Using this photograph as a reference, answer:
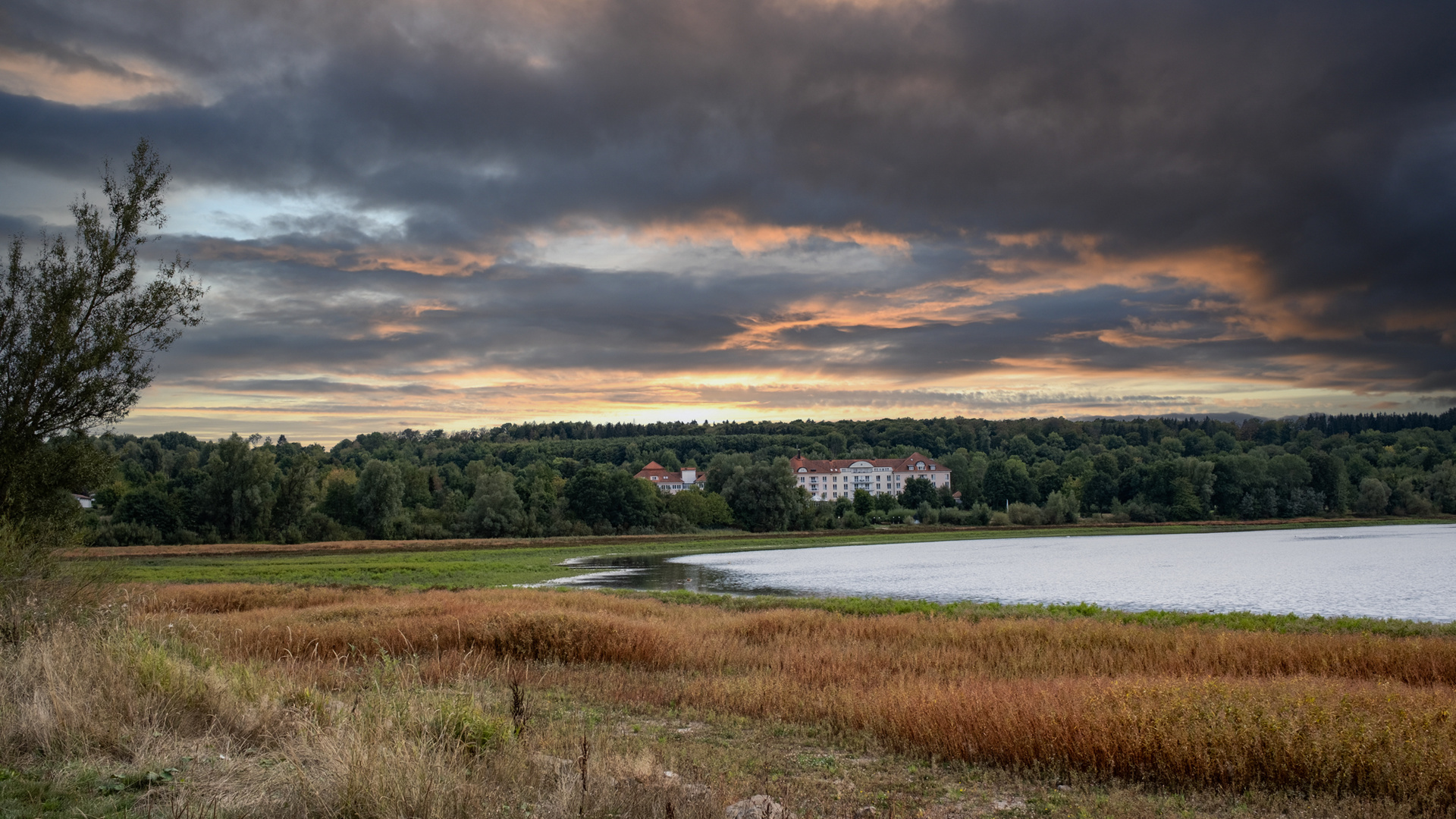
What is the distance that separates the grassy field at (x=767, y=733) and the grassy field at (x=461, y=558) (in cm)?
1183

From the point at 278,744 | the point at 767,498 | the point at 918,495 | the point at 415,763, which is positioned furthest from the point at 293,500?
the point at 415,763

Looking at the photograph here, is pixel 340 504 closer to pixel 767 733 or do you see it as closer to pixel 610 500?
pixel 610 500

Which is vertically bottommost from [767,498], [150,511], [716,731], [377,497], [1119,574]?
[767,498]

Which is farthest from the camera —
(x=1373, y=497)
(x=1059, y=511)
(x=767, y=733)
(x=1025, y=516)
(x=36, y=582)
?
(x=1373, y=497)

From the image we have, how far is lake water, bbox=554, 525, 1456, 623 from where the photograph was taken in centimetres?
3312

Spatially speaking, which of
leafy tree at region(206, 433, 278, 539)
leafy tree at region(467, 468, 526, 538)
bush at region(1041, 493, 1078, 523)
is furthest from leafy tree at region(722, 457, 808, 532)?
leafy tree at region(206, 433, 278, 539)

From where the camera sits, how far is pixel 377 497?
3770 inches

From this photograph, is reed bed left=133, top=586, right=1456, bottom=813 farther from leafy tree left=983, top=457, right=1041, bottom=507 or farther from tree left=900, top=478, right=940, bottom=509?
leafy tree left=983, top=457, right=1041, bottom=507

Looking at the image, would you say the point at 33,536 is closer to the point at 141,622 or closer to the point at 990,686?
the point at 141,622

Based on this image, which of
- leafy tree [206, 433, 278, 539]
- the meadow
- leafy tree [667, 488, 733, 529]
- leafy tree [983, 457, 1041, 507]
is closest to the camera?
the meadow

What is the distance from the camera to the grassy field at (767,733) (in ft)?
22.3

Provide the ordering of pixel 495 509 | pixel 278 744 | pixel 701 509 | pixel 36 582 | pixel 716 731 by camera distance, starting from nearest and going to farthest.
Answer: pixel 278 744 → pixel 716 731 → pixel 36 582 → pixel 495 509 → pixel 701 509

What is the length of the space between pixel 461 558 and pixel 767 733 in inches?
2314

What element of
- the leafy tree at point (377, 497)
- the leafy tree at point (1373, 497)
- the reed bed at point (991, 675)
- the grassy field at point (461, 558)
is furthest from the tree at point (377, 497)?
the leafy tree at point (1373, 497)
